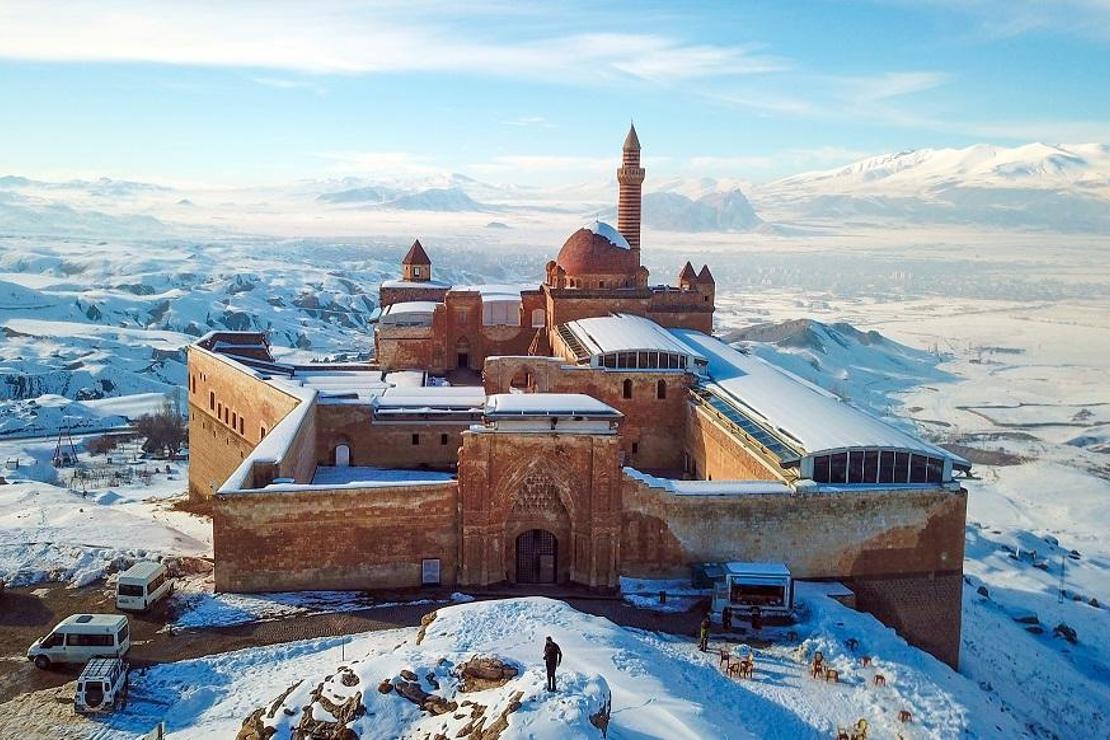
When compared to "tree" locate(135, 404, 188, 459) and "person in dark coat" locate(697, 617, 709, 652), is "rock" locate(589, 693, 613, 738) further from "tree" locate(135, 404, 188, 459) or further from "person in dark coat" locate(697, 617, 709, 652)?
"tree" locate(135, 404, 188, 459)

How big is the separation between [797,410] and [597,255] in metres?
16.8

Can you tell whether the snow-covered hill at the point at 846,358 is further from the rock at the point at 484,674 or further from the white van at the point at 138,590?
the rock at the point at 484,674

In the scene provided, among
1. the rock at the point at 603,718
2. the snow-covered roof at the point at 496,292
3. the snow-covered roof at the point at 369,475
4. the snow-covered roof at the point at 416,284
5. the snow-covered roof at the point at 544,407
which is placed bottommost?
the snow-covered roof at the point at 369,475

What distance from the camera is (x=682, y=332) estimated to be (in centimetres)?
4647

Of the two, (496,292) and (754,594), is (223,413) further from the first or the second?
(754,594)

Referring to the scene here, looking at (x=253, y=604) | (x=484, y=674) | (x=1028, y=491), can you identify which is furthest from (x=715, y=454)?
(x=1028, y=491)

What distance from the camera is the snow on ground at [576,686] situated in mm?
16328

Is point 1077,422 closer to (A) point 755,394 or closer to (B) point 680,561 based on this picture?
(A) point 755,394

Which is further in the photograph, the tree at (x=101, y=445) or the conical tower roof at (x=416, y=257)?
the tree at (x=101, y=445)

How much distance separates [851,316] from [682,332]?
15859cm

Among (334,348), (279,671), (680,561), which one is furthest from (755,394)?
(334,348)

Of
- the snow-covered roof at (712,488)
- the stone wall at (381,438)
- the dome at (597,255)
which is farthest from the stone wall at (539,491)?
the dome at (597,255)

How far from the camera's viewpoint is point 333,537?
25.2 m

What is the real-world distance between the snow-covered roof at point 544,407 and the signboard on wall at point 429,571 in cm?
431
